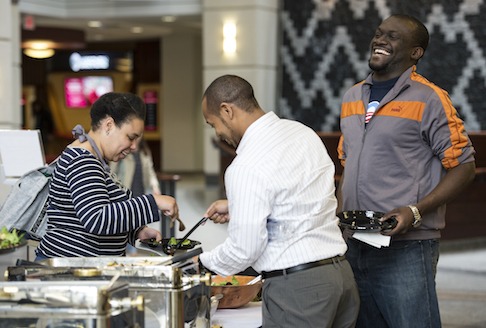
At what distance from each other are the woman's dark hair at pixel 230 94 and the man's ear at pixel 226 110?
11mm

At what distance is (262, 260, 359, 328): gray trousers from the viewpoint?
2889 mm

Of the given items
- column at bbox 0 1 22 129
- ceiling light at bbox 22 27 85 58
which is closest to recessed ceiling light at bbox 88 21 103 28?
ceiling light at bbox 22 27 85 58

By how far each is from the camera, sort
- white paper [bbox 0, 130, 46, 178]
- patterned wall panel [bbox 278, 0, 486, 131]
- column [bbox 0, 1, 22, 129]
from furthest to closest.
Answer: patterned wall panel [bbox 278, 0, 486, 131] → column [bbox 0, 1, 22, 129] → white paper [bbox 0, 130, 46, 178]

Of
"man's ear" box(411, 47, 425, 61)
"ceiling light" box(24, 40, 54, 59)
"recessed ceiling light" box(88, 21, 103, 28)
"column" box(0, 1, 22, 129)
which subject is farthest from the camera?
"recessed ceiling light" box(88, 21, 103, 28)

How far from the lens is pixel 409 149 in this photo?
11.8ft

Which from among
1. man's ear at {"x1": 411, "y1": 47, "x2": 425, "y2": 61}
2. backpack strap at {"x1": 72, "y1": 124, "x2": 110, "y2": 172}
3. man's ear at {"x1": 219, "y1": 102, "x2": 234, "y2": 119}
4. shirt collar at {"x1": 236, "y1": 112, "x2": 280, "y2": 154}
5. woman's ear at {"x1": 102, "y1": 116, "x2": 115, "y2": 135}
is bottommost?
backpack strap at {"x1": 72, "y1": 124, "x2": 110, "y2": 172}

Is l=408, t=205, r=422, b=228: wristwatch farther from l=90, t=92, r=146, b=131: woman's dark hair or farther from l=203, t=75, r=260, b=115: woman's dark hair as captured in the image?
l=90, t=92, r=146, b=131: woman's dark hair

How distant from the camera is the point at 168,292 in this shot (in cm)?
262

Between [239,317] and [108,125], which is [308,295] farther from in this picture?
[108,125]

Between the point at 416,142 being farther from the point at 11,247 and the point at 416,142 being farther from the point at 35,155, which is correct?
the point at 35,155

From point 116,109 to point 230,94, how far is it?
0.56 m

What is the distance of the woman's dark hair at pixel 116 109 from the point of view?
3.28 m

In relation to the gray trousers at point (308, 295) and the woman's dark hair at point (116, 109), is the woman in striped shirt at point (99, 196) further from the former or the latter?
the gray trousers at point (308, 295)

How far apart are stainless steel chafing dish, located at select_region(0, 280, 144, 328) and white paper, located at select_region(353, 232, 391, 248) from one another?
1.35 metres
